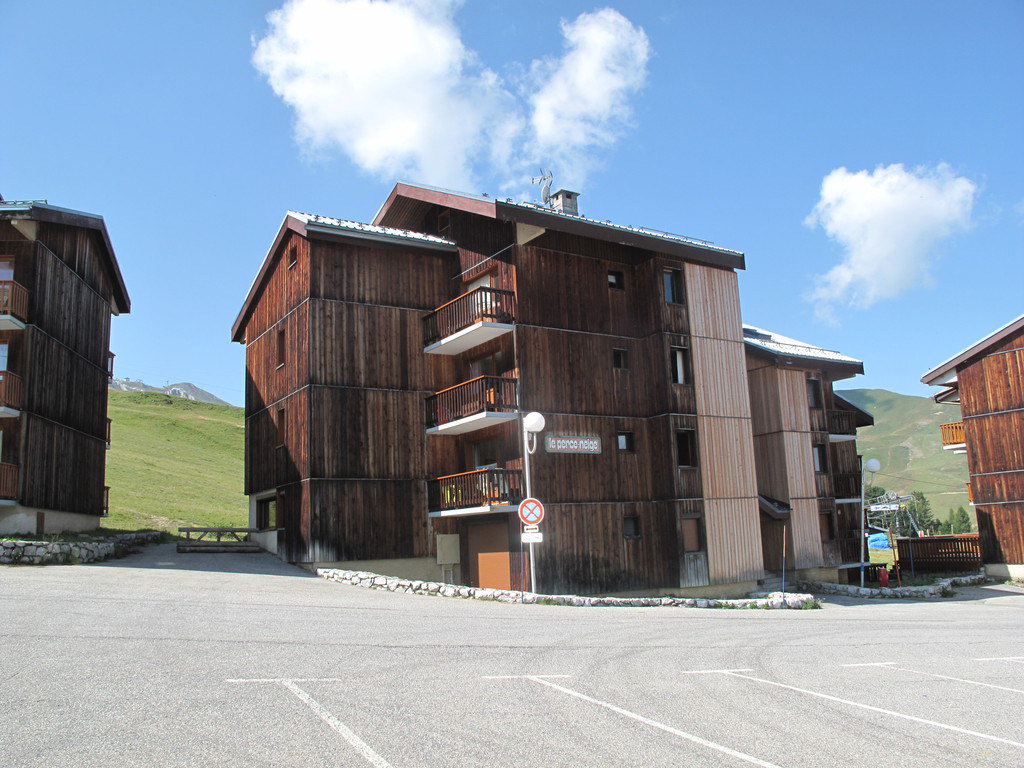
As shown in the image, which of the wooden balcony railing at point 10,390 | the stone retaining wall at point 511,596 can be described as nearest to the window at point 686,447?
the stone retaining wall at point 511,596

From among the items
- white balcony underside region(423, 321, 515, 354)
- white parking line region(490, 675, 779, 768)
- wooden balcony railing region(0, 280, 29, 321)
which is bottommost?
white parking line region(490, 675, 779, 768)

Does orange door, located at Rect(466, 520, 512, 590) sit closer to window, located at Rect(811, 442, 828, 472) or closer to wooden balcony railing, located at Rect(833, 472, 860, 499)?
window, located at Rect(811, 442, 828, 472)

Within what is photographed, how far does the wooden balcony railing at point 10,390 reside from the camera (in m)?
24.4

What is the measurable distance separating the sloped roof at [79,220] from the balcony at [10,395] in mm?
4854

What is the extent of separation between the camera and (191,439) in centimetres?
6906

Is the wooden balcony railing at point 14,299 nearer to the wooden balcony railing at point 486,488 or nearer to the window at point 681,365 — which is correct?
the wooden balcony railing at point 486,488

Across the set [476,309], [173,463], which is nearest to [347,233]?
[476,309]

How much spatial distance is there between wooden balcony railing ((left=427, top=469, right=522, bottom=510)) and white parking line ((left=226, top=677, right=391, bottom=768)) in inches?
574

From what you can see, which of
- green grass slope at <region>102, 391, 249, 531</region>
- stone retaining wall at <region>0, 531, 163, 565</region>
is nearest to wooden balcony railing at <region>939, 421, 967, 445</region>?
green grass slope at <region>102, 391, 249, 531</region>

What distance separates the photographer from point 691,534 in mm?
26469

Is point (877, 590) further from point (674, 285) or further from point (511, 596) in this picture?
point (511, 596)

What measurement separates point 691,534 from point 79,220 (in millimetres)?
22429

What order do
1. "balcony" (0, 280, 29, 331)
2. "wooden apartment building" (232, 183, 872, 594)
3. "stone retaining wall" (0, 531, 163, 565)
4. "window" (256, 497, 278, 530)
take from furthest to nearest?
"window" (256, 497, 278, 530), "wooden apartment building" (232, 183, 872, 594), "balcony" (0, 280, 29, 331), "stone retaining wall" (0, 531, 163, 565)

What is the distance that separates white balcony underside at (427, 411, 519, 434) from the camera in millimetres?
24266
